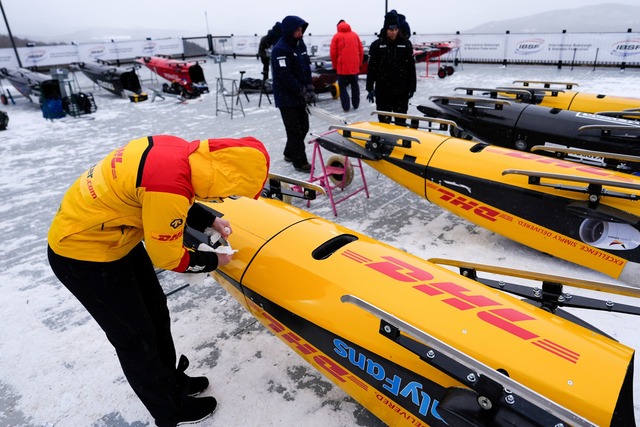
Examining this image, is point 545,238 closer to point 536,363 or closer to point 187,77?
point 536,363

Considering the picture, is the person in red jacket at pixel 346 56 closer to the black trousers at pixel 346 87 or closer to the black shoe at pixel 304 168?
the black trousers at pixel 346 87

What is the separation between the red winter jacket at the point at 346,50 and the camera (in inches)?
330

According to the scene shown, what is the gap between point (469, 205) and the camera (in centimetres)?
349

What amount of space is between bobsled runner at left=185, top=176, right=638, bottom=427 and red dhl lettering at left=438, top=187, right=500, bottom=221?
4.26 feet

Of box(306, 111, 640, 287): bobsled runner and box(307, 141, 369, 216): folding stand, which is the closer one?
box(306, 111, 640, 287): bobsled runner

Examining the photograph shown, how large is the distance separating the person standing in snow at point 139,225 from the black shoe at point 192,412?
23 millimetres

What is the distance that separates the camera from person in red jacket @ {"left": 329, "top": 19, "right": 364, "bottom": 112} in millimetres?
8391

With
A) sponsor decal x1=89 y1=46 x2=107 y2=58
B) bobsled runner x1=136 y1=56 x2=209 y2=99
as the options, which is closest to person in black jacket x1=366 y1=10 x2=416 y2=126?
bobsled runner x1=136 y1=56 x2=209 y2=99

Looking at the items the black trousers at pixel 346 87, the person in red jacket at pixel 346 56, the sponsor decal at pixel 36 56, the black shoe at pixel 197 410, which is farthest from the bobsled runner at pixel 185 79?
the black shoe at pixel 197 410

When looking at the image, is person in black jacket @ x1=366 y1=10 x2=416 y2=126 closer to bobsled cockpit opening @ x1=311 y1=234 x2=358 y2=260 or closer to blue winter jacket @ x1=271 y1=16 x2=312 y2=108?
blue winter jacket @ x1=271 y1=16 x2=312 y2=108

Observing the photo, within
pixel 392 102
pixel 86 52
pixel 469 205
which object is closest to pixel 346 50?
pixel 392 102

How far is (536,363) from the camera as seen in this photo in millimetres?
1517

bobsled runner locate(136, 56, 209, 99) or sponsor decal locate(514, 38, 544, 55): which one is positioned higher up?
sponsor decal locate(514, 38, 544, 55)

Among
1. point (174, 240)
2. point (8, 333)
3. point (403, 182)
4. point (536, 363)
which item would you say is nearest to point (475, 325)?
point (536, 363)
